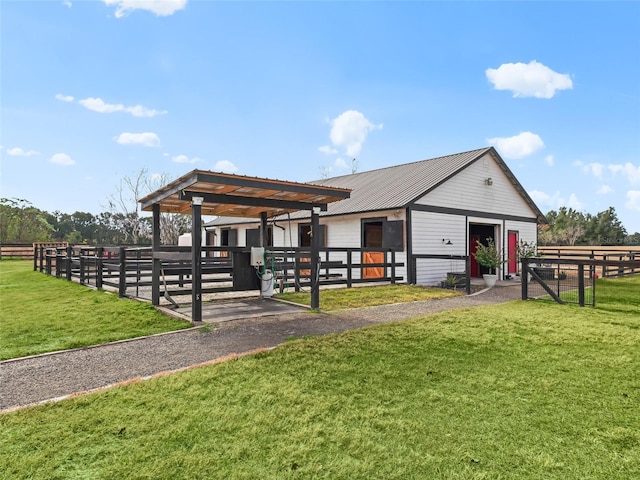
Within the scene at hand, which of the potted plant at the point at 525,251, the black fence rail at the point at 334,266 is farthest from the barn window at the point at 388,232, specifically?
the potted plant at the point at 525,251

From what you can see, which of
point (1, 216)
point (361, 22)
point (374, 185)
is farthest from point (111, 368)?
point (1, 216)

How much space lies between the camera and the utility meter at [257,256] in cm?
776

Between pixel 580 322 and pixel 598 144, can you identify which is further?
pixel 598 144

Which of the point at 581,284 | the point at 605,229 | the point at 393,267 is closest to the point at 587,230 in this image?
the point at 605,229

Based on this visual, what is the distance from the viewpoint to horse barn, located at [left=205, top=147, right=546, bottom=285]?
41.5 ft

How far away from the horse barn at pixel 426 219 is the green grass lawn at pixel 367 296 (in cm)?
100

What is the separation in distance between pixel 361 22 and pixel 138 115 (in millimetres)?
21321

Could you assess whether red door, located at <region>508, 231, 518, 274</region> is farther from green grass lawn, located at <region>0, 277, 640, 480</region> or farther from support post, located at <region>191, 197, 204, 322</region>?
support post, located at <region>191, 197, 204, 322</region>

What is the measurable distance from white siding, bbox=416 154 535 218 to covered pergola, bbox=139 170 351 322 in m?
6.42

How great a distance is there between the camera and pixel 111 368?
4000 millimetres

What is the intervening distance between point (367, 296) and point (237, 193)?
415cm

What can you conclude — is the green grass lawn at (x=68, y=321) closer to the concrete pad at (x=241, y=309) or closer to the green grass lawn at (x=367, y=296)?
the concrete pad at (x=241, y=309)

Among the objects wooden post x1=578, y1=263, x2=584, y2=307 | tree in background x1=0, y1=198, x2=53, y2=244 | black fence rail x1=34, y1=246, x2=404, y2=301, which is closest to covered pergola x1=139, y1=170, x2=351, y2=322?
black fence rail x1=34, y1=246, x2=404, y2=301

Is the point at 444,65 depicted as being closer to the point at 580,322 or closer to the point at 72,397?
the point at 580,322
